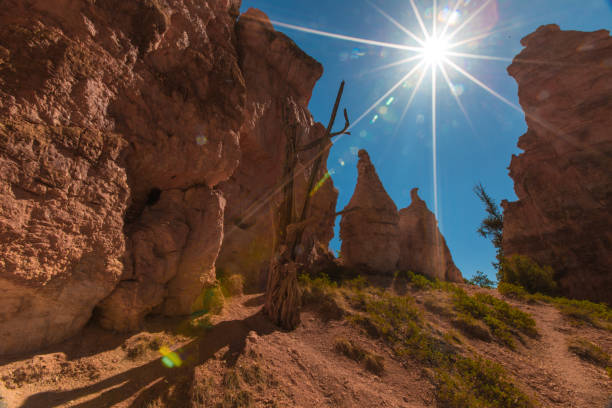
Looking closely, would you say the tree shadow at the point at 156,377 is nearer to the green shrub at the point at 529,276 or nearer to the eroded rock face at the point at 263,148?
the eroded rock face at the point at 263,148

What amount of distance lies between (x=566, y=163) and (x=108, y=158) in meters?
27.0

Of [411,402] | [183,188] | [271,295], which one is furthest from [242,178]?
[411,402]

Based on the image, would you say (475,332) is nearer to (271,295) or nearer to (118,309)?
(271,295)

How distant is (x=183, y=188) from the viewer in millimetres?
5746

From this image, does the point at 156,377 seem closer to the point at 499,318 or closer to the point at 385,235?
the point at 499,318

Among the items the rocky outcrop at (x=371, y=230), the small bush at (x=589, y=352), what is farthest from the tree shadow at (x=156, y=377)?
the rocky outcrop at (x=371, y=230)

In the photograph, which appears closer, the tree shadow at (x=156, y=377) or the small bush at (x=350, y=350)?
the tree shadow at (x=156, y=377)

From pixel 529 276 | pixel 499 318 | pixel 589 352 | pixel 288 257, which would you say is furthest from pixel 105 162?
pixel 529 276

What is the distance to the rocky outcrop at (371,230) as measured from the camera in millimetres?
13977

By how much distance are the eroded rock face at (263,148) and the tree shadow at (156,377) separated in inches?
161

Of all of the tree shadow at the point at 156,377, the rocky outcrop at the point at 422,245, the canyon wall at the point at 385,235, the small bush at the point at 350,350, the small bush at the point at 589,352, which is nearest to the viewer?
the tree shadow at the point at 156,377

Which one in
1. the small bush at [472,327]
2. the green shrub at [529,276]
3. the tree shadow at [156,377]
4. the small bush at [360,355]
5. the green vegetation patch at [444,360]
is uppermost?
the green shrub at [529,276]

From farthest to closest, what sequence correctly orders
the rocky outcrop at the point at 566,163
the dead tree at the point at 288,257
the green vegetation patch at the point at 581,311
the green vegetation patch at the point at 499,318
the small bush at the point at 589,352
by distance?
the rocky outcrop at the point at 566,163, the green vegetation patch at the point at 581,311, the green vegetation patch at the point at 499,318, the dead tree at the point at 288,257, the small bush at the point at 589,352

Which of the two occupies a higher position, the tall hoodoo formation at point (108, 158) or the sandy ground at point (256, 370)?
the tall hoodoo formation at point (108, 158)
